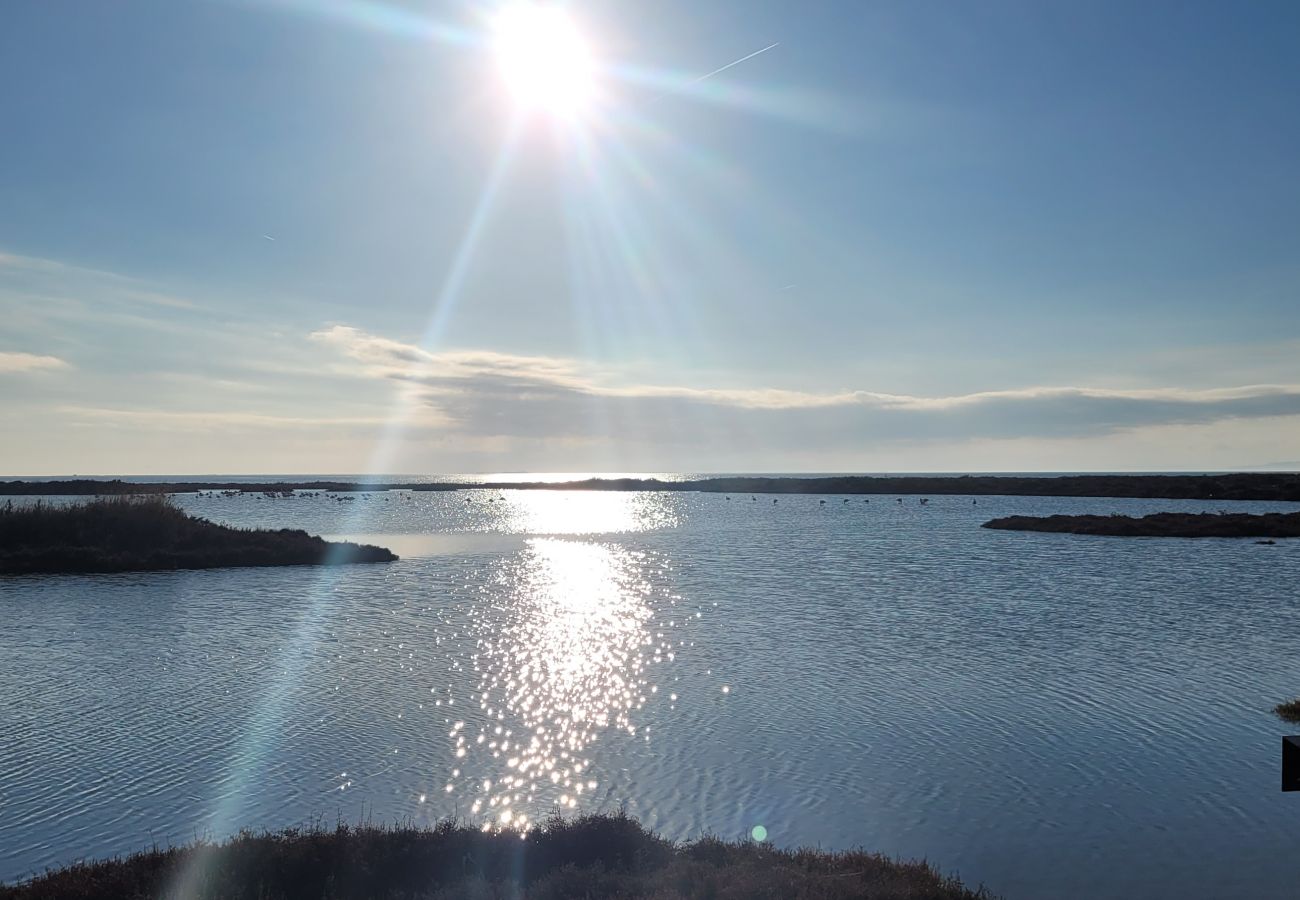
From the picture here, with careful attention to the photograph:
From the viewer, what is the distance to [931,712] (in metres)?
19.5

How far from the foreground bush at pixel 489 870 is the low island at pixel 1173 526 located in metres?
76.5

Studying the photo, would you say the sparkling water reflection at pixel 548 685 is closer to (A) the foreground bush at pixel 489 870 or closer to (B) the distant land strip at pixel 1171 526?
(A) the foreground bush at pixel 489 870

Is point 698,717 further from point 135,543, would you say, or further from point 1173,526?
point 1173,526

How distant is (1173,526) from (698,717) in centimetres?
7605

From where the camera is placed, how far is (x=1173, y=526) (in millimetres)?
78500

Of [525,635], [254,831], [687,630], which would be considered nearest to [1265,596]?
[687,630]

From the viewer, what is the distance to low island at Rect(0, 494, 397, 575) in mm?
48719

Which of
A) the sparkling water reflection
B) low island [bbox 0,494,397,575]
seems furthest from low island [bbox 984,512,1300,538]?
low island [bbox 0,494,397,575]

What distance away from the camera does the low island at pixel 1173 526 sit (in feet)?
245

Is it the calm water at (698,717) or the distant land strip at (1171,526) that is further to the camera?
the distant land strip at (1171,526)

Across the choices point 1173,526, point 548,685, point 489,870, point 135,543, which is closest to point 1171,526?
point 1173,526

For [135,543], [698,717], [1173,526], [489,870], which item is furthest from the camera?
[1173,526]

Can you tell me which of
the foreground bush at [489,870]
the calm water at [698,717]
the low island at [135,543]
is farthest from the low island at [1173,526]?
the foreground bush at [489,870]

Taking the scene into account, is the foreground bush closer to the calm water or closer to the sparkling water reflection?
the calm water
